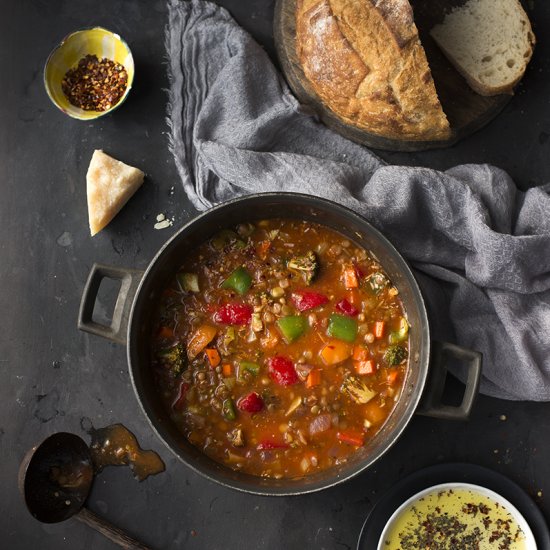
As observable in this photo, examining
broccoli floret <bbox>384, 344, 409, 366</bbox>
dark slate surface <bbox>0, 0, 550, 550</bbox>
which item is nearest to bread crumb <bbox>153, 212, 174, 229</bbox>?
dark slate surface <bbox>0, 0, 550, 550</bbox>

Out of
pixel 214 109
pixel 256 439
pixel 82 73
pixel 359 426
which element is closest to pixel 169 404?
pixel 256 439

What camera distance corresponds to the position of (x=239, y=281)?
361cm

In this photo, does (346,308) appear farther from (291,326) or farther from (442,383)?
(442,383)

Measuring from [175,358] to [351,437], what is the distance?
3.05ft

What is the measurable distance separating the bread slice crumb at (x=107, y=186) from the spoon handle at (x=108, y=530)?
5.00 ft

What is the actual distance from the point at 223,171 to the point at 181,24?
2.95ft

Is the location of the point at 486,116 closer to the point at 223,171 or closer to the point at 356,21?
the point at 356,21

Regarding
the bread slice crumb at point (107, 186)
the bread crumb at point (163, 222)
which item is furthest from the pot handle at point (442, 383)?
the bread slice crumb at point (107, 186)

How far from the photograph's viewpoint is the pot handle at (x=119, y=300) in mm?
3467

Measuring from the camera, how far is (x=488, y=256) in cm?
362

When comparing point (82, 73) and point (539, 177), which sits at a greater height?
point (82, 73)

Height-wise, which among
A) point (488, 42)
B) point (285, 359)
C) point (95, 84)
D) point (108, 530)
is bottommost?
point (108, 530)

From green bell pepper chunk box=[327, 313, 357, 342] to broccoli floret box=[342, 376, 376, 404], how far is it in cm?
19

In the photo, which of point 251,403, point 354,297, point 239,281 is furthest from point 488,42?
point 251,403
